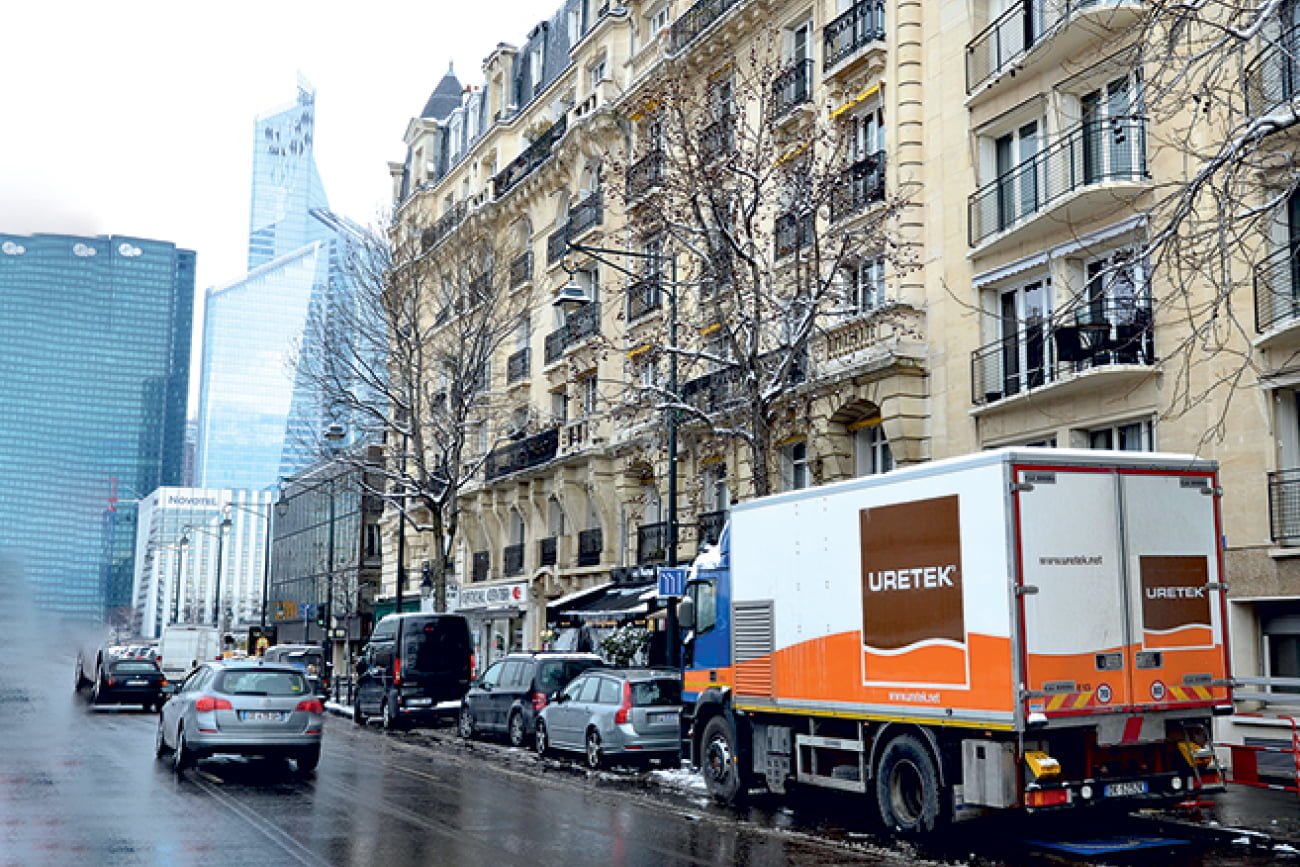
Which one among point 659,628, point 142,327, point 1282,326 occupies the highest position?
point 142,327

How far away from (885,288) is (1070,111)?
5.15 meters

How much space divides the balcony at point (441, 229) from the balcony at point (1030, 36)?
665 inches

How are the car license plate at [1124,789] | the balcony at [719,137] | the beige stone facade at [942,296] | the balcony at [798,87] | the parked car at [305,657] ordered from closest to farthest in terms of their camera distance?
1. the car license plate at [1124,789]
2. the beige stone facade at [942,296]
3. the balcony at [719,137]
4. the balcony at [798,87]
5. the parked car at [305,657]

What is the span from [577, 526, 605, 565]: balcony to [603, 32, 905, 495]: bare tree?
8.84 metres

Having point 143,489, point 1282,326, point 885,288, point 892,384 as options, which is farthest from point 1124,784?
point 143,489

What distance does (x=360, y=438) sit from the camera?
142ft

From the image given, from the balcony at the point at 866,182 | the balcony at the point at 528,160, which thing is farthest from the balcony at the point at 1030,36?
the balcony at the point at 528,160

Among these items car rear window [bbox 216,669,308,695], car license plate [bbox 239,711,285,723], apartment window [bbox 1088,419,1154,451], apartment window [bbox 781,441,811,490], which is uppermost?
apartment window [bbox 781,441,811,490]

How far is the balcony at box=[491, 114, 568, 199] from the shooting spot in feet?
132

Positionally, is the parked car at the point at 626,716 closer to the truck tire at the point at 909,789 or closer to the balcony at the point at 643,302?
the truck tire at the point at 909,789

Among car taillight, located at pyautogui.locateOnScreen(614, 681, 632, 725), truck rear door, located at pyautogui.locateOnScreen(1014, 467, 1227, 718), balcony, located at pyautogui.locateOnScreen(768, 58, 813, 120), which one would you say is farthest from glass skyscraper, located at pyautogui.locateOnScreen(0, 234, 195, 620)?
truck rear door, located at pyautogui.locateOnScreen(1014, 467, 1227, 718)

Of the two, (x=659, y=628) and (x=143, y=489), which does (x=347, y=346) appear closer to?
(x=659, y=628)

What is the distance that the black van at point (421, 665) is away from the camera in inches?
1126

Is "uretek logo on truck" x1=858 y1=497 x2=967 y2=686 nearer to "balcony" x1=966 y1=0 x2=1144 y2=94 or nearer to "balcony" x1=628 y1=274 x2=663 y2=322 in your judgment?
"balcony" x1=966 y1=0 x2=1144 y2=94
